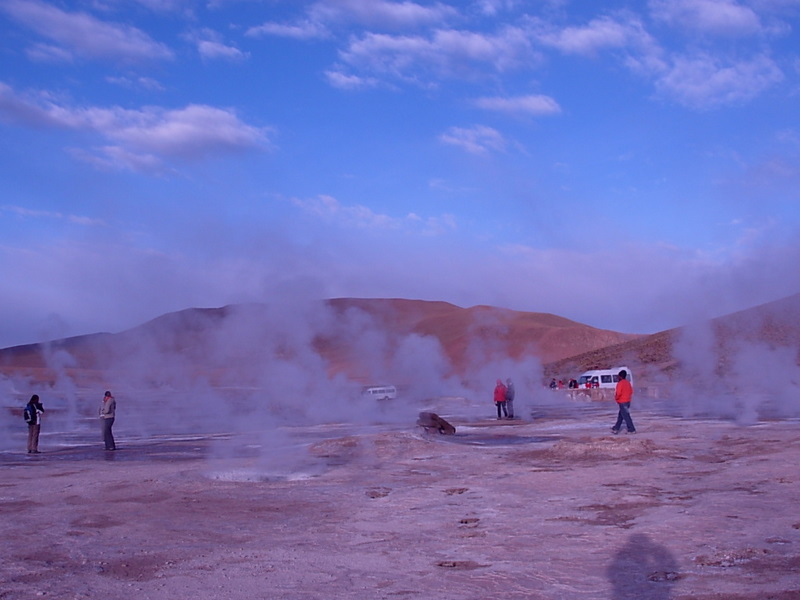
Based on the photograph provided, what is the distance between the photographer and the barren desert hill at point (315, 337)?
4119cm

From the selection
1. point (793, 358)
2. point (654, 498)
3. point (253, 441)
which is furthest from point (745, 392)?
point (654, 498)

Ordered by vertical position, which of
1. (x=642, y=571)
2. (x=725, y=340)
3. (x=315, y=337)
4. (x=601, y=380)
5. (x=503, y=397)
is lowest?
(x=642, y=571)

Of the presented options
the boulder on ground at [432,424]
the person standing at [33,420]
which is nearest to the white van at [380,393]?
the boulder on ground at [432,424]

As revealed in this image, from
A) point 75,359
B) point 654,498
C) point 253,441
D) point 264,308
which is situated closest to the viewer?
point 654,498

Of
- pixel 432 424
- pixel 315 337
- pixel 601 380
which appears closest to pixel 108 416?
pixel 432 424

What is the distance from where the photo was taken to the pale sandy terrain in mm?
6992

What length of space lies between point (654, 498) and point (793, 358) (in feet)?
123

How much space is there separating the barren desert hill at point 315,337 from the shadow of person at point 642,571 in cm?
3172

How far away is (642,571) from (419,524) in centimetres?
325

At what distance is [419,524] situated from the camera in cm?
981

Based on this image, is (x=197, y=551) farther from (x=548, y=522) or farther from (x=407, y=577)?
(x=548, y=522)

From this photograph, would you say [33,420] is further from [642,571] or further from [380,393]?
[380,393]

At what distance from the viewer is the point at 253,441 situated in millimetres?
23531

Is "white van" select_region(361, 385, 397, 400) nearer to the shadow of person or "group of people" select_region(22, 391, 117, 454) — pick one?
"group of people" select_region(22, 391, 117, 454)
